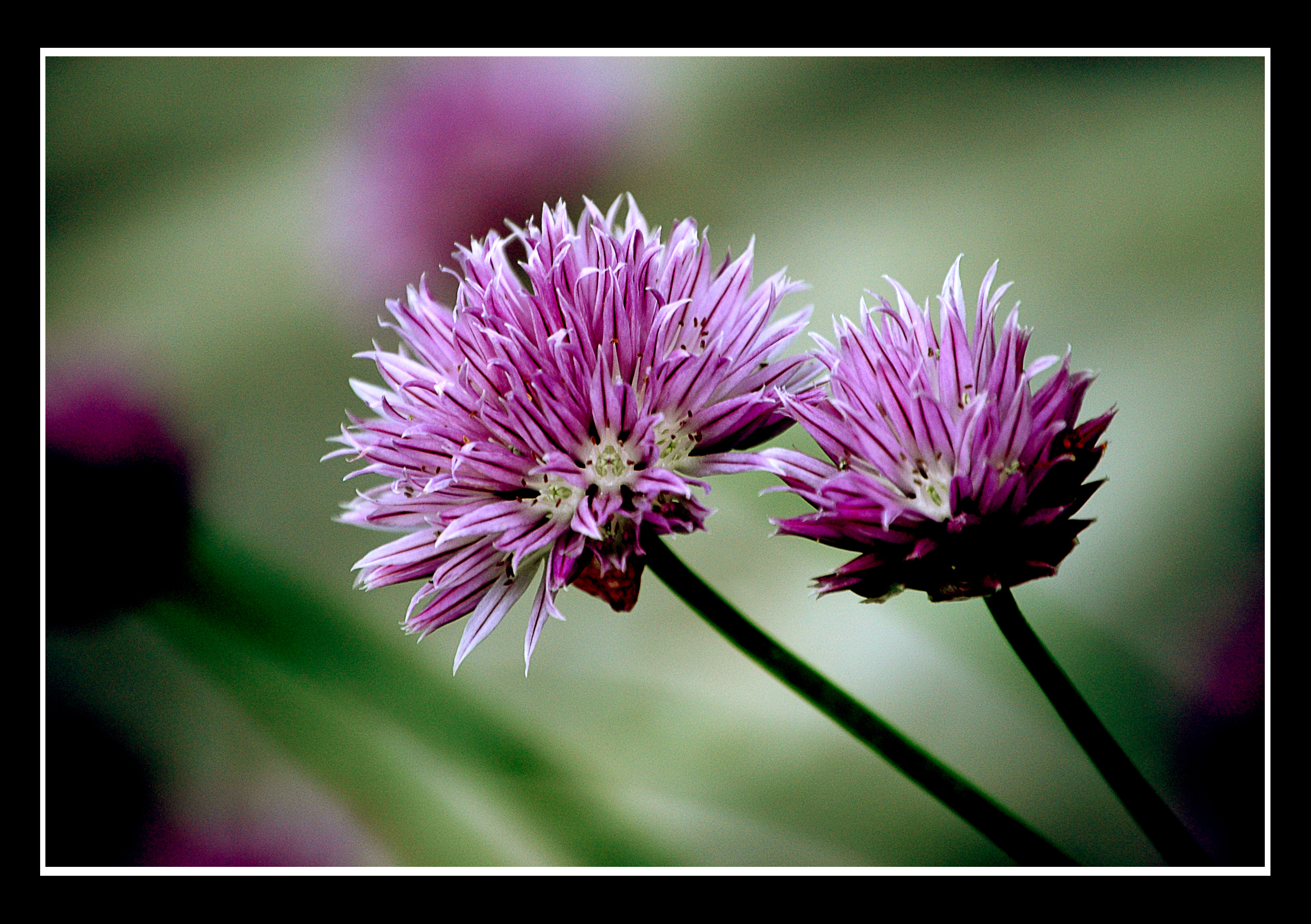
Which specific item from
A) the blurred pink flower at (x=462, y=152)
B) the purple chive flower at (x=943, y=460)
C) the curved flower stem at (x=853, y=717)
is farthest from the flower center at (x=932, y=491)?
the blurred pink flower at (x=462, y=152)

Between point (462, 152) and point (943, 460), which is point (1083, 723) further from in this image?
point (462, 152)

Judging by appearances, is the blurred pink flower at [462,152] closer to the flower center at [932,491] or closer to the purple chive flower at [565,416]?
the purple chive flower at [565,416]

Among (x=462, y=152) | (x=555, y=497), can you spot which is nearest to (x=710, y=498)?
(x=462, y=152)

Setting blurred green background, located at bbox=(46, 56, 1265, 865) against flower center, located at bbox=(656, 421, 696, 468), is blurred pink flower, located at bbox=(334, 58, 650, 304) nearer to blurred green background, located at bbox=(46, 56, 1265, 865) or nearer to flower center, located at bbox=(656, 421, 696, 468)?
blurred green background, located at bbox=(46, 56, 1265, 865)
